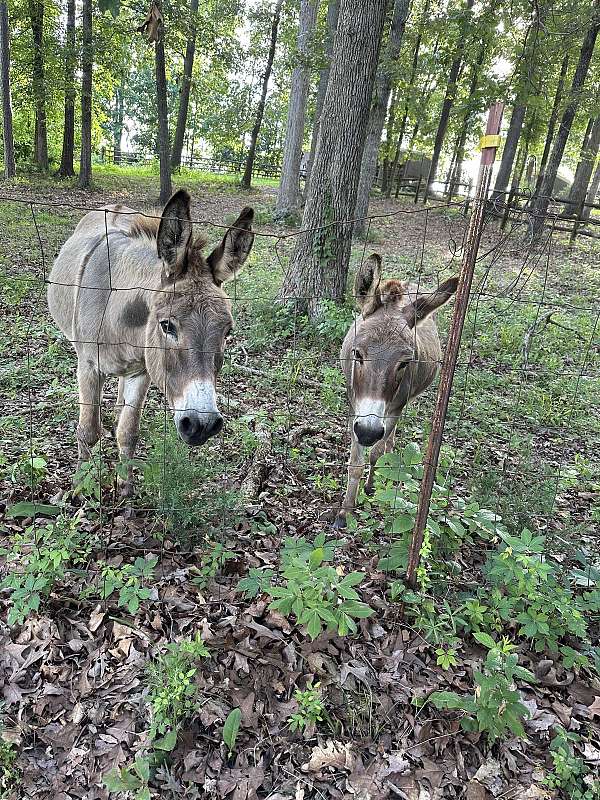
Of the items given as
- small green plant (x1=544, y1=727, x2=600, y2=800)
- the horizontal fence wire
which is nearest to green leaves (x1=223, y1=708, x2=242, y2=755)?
the horizontal fence wire

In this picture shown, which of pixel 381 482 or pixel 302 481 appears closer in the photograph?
→ pixel 381 482

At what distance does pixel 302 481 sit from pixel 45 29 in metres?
23.1

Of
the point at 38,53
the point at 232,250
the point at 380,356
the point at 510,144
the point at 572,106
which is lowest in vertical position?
the point at 380,356

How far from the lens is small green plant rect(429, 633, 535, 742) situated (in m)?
2.44

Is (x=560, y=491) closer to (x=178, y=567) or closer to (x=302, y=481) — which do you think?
(x=302, y=481)

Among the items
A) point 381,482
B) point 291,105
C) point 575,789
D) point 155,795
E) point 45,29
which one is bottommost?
point 155,795

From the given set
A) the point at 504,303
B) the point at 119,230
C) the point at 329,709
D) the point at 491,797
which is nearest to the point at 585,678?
the point at 491,797

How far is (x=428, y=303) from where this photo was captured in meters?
3.72

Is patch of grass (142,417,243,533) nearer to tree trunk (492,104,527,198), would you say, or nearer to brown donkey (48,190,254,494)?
brown donkey (48,190,254,494)

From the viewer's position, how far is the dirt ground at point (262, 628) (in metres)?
2.42

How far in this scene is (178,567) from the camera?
3.39m

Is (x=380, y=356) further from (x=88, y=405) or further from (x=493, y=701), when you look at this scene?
(x=88, y=405)

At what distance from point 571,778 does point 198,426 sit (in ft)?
8.30

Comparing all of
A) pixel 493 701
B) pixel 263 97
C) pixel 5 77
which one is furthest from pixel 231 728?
pixel 263 97
